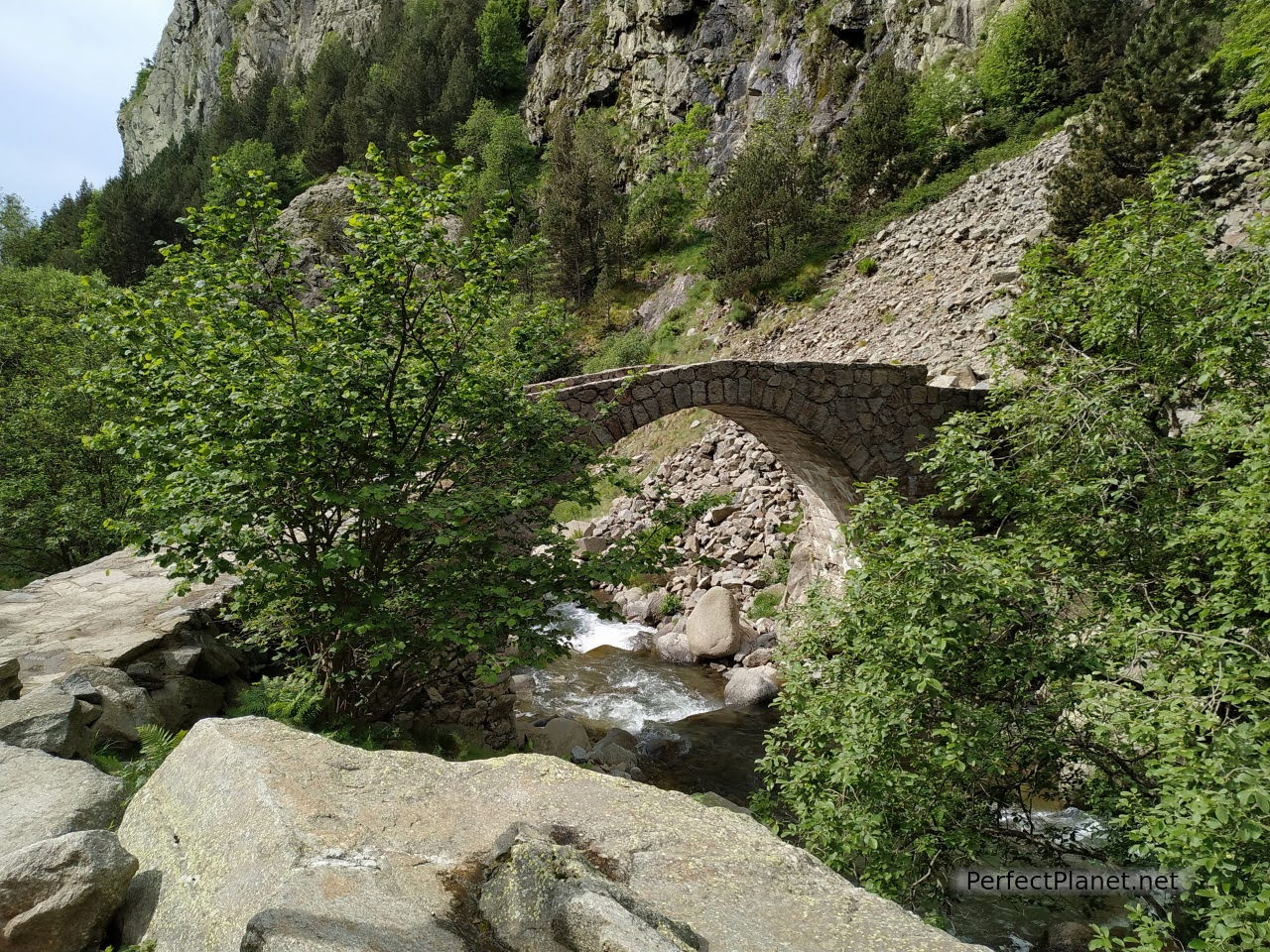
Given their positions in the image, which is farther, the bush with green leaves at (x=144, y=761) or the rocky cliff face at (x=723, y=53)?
the rocky cliff face at (x=723, y=53)

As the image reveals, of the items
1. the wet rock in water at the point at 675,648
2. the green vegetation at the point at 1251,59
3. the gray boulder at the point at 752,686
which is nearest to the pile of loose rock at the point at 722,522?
the wet rock in water at the point at 675,648

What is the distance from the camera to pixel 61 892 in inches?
83.0

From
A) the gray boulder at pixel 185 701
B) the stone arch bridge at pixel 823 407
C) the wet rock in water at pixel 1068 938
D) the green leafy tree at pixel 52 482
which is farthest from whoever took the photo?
the stone arch bridge at pixel 823 407

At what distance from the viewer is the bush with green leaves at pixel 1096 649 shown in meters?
3.17

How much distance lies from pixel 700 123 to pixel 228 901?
3219cm

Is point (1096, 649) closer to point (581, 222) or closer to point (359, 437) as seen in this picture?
point (359, 437)

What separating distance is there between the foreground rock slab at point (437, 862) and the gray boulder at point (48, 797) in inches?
6.6

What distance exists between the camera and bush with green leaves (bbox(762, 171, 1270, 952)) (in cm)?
317

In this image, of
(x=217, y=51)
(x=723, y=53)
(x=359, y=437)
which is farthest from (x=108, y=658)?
(x=217, y=51)

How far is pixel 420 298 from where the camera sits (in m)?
5.12

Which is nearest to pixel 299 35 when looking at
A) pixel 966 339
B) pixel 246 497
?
pixel 966 339

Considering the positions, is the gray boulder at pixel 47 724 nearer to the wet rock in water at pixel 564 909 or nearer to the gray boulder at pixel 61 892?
the gray boulder at pixel 61 892

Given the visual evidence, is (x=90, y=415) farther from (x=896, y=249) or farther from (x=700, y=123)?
(x=700, y=123)

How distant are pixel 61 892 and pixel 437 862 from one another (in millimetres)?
1105
